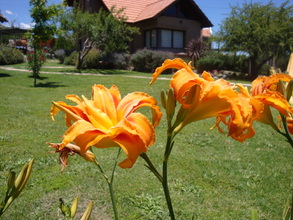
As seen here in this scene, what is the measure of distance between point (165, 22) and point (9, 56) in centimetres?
1129

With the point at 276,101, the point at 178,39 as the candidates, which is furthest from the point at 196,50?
the point at 276,101

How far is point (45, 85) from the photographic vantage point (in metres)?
10.8

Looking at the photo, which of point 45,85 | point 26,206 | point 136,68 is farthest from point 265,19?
point 26,206

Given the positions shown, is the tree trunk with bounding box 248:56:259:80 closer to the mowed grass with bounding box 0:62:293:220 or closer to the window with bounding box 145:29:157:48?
the window with bounding box 145:29:157:48

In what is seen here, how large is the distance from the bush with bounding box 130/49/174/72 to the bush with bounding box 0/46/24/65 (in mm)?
8873

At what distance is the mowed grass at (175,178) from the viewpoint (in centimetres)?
276

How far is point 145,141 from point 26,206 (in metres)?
2.66

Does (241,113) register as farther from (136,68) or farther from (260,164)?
(136,68)

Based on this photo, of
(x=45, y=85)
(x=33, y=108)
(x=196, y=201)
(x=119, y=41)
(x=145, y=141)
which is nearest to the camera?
(x=145, y=141)

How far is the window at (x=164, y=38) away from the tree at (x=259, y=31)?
137 inches

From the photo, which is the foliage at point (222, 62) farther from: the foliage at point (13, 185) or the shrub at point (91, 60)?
the foliage at point (13, 185)

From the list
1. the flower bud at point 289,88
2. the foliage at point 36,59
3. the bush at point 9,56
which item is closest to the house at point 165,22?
the bush at point 9,56

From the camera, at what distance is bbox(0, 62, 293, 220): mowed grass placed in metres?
2.76

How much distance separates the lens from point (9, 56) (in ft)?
62.5
